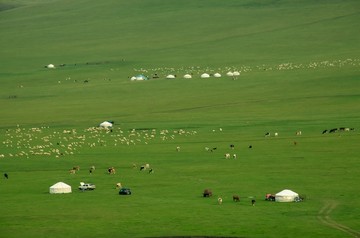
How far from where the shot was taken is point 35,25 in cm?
19325

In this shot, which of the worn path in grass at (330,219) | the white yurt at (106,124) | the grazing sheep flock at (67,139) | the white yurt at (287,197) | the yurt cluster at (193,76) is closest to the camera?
the worn path in grass at (330,219)

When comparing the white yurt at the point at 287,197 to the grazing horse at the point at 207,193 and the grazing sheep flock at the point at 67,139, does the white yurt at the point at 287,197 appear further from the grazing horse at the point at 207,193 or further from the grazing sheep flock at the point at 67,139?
the grazing sheep flock at the point at 67,139

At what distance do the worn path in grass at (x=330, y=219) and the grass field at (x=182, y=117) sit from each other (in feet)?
0.31

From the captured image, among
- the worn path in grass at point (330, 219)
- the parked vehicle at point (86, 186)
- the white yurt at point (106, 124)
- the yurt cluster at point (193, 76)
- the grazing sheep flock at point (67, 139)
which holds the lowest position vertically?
the worn path in grass at point (330, 219)

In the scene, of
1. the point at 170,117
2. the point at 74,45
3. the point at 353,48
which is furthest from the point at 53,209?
the point at 74,45

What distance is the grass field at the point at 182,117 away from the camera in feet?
192

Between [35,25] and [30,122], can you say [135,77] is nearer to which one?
[30,122]

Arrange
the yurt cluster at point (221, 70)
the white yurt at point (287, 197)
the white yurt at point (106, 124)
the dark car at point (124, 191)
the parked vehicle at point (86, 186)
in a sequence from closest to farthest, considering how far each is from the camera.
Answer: the white yurt at point (287, 197), the dark car at point (124, 191), the parked vehicle at point (86, 186), the white yurt at point (106, 124), the yurt cluster at point (221, 70)

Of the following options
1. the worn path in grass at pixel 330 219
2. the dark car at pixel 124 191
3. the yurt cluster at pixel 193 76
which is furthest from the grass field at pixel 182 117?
the yurt cluster at pixel 193 76

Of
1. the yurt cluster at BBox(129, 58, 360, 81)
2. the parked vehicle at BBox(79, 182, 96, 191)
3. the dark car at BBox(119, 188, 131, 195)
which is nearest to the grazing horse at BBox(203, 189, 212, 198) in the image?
the dark car at BBox(119, 188, 131, 195)

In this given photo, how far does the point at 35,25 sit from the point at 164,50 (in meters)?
37.6

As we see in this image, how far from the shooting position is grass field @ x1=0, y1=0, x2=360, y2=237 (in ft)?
192

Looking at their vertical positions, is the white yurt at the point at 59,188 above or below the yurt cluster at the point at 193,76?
below

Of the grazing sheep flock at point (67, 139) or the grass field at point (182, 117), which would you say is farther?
the grazing sheep flock at point (67, 139)
